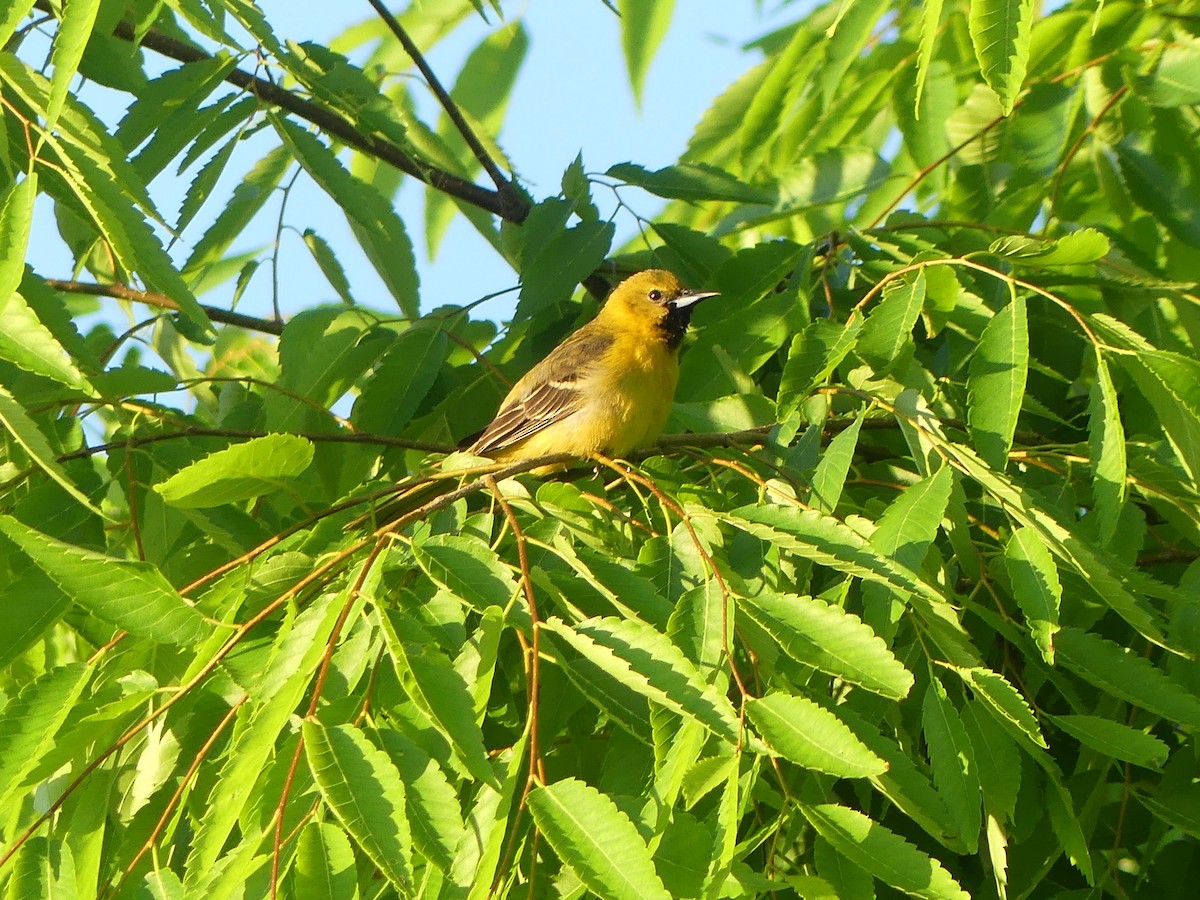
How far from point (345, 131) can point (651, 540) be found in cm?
255

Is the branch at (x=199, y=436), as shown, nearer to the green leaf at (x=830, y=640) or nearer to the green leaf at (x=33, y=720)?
the green leaf at (x=33, y=720)

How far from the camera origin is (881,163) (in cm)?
462

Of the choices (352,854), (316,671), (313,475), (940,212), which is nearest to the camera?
(352,854)

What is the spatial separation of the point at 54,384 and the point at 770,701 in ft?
7.97

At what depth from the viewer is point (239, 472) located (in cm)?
278

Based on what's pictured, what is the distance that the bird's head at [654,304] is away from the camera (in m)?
5.60

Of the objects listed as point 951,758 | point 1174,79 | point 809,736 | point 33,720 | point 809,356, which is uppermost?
point 33,720

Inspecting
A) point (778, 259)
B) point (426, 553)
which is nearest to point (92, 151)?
point (426, 553)

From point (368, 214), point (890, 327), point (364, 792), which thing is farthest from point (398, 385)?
point (364, 792)

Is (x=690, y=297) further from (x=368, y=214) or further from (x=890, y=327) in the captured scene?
(x=890, y=327)

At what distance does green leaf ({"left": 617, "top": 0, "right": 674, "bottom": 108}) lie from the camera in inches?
177

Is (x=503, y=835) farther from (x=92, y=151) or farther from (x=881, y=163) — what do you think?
(x=881, y=163)

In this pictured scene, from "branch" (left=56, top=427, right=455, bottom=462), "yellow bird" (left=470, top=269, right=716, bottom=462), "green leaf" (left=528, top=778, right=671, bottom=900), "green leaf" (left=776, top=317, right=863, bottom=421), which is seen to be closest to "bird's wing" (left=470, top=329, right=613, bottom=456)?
"yellow bird" (left=470, top=269, right=716, bottom=462)

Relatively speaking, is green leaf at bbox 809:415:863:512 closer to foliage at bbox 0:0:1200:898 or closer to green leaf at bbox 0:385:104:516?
foliage at bbox 0:0:1200:898
